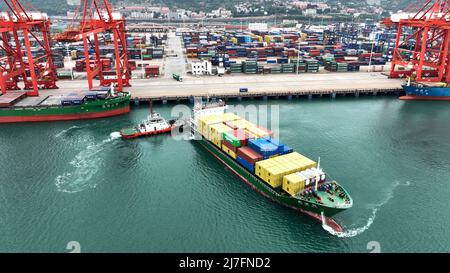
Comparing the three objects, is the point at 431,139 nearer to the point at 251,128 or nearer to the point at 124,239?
the point at 251,128

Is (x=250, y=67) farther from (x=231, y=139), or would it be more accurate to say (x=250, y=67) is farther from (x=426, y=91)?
(x=231, y=139)

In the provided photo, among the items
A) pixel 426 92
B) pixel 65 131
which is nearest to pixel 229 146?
pixel 65 131

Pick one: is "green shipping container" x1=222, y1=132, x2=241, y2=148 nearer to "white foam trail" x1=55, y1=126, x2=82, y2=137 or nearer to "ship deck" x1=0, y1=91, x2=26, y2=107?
"white foam trail" x1=55, y1=126, x2=82, y2=137

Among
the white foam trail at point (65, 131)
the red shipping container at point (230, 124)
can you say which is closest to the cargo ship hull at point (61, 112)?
the white foam trail at point (65, 131)

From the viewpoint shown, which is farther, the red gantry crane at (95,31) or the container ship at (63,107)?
the container ship at (63,107)

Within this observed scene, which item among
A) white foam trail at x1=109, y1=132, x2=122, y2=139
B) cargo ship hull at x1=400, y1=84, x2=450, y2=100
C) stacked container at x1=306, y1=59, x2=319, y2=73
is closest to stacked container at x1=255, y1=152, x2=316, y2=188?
white foam trail at x1=109, y1=132, x2=122, y2=139

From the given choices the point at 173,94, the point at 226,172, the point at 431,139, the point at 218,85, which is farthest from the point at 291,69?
the point at 226,172

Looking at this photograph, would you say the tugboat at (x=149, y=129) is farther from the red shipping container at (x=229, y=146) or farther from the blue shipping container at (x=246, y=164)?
the blue shipping container at (x=246, y=164)
